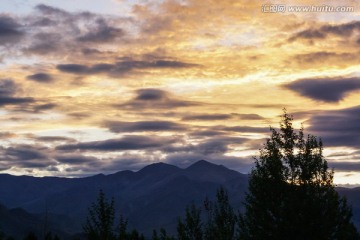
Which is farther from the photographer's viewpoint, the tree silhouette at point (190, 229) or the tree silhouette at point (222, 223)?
the tree silhouette at point (222, 223)

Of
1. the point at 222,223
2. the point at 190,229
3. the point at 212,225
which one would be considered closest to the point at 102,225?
the point at 190,229

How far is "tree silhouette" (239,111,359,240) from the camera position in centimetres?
3662

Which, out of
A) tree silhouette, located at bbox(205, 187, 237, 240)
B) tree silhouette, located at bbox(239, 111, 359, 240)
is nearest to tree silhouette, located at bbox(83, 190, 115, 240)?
tree silhouette, located at bbox(239, 111, 359, 240)

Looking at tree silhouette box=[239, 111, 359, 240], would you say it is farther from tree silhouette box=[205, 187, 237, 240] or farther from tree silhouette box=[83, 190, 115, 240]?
tree silhouette box=[205, 187, 237, 240]

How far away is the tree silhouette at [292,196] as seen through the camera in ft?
120

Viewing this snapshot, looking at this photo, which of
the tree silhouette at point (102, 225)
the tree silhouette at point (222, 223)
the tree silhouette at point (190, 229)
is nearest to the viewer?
the tree silhouette at point (102, 225)

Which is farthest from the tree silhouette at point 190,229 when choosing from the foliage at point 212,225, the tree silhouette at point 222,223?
the tree silhouette at point 222,223

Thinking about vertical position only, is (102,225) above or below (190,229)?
above

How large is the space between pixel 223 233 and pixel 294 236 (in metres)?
28.0

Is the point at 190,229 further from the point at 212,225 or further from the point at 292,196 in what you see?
the point at 292,196

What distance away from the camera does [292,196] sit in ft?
123

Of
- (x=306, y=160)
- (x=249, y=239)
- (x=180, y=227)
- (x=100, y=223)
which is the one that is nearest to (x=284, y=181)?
(x=306, y=160)

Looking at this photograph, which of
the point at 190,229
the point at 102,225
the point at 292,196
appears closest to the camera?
the point at 292,196

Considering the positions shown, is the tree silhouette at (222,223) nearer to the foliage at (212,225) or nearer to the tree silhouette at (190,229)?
the foliage at (212,225)
